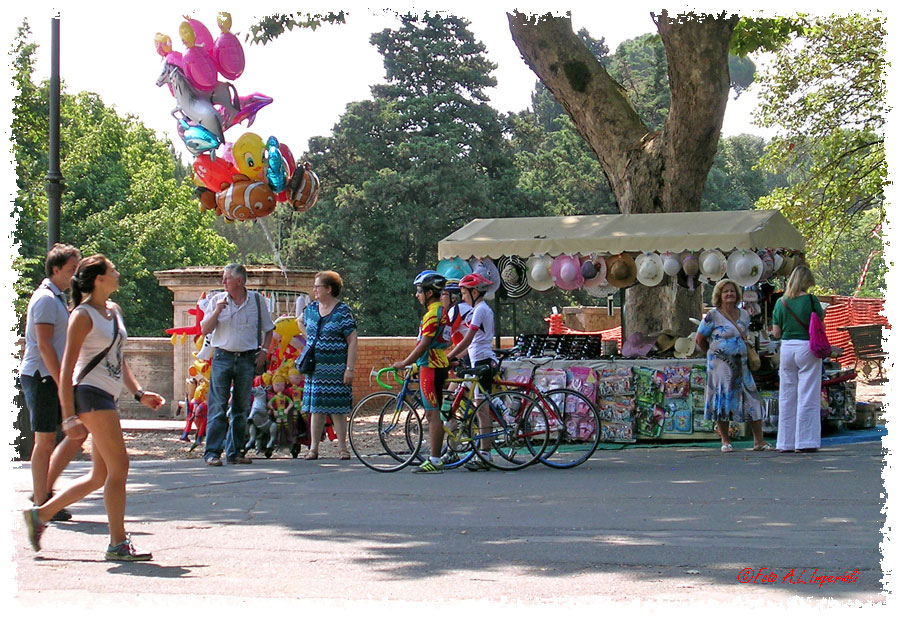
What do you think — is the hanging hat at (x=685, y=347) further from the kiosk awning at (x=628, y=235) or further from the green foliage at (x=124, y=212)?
the green foliage at (x=124, y=212)

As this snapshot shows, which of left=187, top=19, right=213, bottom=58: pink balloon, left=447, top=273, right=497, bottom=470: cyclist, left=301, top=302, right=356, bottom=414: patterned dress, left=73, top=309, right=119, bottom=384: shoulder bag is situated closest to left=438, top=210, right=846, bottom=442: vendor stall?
left=447, top=273, right=497, bottom=470: cyclist

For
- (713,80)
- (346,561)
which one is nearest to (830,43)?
(713,80)

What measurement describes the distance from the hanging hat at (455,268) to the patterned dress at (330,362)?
2.77 m

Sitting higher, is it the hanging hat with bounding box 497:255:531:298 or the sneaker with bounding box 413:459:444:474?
the hanging hat with bounding box 497:255:531:298

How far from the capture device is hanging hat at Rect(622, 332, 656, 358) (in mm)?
14633

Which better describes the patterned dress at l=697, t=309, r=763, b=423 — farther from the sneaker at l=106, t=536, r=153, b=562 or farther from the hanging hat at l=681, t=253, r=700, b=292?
the sneaker at l=106, t=536, r=153, b=562

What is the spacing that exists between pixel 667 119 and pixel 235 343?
7.80m

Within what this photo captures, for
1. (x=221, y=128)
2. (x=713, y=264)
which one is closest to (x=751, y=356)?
(x=713, y=264)

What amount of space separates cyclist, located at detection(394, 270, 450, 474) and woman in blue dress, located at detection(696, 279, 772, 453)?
3.16 m

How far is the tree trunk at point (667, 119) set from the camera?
51.3 ft

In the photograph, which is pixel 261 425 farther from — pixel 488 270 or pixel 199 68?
pixel 199 68

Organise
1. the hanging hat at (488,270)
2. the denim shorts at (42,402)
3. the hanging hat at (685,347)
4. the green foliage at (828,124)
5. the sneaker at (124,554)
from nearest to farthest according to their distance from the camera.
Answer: the sneaker at (124,554), the denim shorts at (42,402), the hanging hat at (685,347), the hanging hat at (488,270), the green foliage at (828,124)

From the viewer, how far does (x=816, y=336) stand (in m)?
12.0

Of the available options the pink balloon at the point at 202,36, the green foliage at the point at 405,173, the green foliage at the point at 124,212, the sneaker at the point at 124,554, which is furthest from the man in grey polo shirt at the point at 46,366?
the green foliage at the point at 405,173
